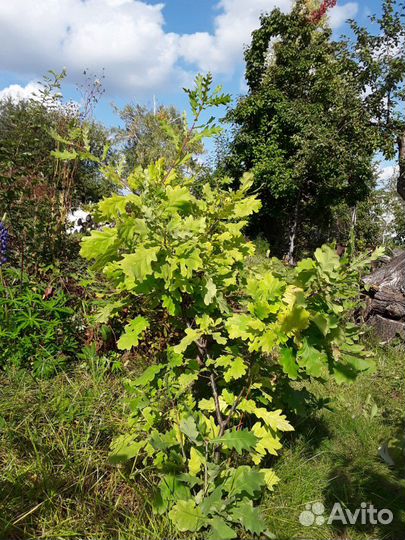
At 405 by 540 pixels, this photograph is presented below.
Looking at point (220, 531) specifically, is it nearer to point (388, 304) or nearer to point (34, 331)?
point (34, 331)

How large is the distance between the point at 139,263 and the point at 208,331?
562mm

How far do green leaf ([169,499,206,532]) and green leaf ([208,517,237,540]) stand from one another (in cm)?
5

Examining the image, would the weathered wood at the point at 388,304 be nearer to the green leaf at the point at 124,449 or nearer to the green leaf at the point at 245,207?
the green leaf at the point at 245,207

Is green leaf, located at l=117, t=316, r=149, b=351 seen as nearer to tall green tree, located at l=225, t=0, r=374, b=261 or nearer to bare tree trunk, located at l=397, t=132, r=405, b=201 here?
bare tree trunk, located at l=397, t=132, r=405, b=201

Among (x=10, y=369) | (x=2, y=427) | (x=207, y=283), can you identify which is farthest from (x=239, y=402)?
(x=10, y=369)

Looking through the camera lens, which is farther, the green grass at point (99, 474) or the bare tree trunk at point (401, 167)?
the bare tree trunk at point (401, 167)

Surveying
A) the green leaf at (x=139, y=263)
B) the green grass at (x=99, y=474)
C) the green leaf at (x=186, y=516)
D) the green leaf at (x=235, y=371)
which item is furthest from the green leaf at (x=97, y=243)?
the green leaf at (x=186, y=516)

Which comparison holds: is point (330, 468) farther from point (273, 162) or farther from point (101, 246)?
point (273, 162)

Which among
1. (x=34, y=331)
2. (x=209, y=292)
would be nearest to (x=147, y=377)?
(x=209, y=292)

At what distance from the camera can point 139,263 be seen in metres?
1.53

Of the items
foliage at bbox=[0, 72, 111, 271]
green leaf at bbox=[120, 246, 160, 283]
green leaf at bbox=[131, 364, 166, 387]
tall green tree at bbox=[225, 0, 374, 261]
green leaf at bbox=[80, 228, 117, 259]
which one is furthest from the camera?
tall green tree at bbox=[225, 0, 374, 261]

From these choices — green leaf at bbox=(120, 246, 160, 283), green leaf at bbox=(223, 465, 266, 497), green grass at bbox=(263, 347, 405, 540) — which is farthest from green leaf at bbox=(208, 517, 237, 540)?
green leaf at bbox=(120, 246, 160, 283)

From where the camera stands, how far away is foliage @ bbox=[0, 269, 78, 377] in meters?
2.59

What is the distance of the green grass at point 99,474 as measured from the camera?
1793mm
